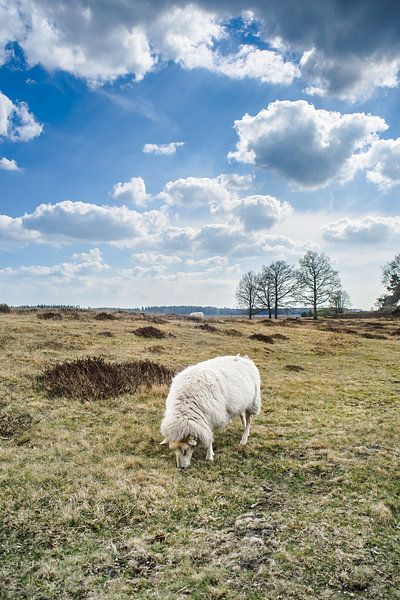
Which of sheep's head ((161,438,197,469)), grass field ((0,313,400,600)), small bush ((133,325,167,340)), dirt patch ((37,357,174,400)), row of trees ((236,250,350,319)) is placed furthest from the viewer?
row of trees ((236,250,350,319))

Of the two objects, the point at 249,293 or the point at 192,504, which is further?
the point at 249,293

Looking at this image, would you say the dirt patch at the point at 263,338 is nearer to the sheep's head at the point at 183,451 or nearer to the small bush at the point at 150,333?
the small bush at the point at 150,333

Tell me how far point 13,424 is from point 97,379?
3.22m

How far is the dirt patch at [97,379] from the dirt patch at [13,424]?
1.67m

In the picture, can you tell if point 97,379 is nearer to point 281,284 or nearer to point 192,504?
point 192,504

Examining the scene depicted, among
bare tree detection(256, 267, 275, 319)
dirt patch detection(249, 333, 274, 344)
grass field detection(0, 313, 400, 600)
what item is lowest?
grass field detection(0, 313, 400, 600)

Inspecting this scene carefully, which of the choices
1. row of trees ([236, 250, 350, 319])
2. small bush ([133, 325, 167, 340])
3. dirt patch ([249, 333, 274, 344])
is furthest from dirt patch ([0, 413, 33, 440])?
row of trees ([236, 250, 350, 319])

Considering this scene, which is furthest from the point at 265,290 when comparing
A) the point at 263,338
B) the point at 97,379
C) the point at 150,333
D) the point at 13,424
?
the point at 13,424

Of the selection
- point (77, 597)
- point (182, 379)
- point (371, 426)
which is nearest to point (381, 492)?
point (371, 426)

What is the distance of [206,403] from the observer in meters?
6.96

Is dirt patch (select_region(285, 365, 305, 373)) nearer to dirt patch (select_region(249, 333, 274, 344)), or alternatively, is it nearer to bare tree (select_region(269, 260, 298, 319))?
dirt patch (select_region(249, 333, 274, 344))

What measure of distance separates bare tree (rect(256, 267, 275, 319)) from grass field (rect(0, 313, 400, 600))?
50361 millimetres

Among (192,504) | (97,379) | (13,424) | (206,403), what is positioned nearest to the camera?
(192,504)

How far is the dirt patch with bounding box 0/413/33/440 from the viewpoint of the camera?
737cm
